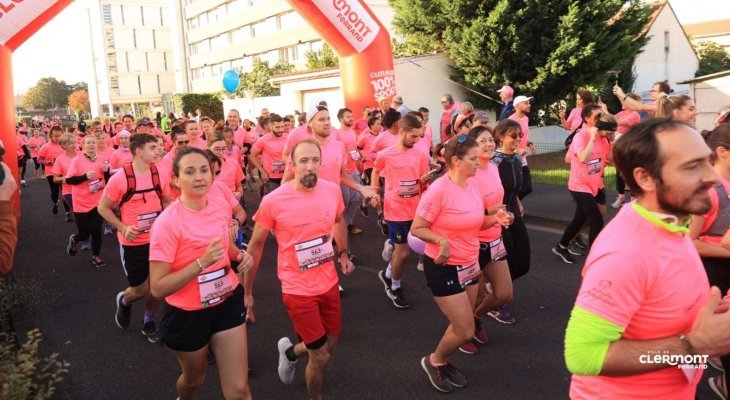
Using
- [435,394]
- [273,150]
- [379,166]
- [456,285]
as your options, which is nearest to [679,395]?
[456,285]

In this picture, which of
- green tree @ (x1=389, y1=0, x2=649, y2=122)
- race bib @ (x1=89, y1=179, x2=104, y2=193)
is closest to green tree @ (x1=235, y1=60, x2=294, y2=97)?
green tree @ (x1=389, y1=0, x2=649, y2=122)

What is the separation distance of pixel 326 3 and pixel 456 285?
32.8 ft

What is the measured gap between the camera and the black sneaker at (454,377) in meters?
4.07

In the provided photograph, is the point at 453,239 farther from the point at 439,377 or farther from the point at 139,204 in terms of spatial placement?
the point at 139,204

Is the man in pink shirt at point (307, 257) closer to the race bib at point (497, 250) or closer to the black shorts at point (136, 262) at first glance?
the race bib at point (497, 250)

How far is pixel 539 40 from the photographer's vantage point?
1617cm

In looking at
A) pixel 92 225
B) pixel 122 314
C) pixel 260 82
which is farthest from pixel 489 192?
pixel 260 82

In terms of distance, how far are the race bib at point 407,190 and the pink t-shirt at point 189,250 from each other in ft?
9.64

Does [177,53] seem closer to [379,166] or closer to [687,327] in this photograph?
[379,166]

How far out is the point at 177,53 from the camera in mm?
63125

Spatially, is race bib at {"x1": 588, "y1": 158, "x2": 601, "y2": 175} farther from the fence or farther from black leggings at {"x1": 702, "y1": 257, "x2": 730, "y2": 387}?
the fence

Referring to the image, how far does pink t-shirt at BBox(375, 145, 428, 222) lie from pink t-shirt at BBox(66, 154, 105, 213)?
4.18 m

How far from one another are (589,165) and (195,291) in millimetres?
4930

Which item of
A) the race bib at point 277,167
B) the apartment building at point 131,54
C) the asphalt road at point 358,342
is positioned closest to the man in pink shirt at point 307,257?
the asphalt road at point 358,342
